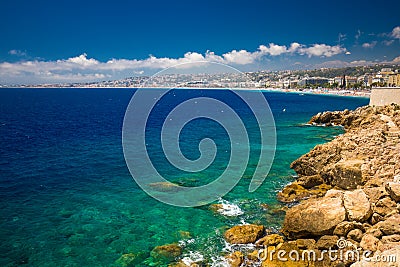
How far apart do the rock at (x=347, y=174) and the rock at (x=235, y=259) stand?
10.0 m

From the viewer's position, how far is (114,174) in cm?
2803

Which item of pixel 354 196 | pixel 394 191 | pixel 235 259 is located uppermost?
pixel 394 191

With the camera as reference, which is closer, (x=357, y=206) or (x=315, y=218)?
(x=357, y=206)

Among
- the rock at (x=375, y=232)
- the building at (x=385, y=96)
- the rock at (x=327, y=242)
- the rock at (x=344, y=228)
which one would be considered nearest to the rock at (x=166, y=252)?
the rock at (x=327, y=242)

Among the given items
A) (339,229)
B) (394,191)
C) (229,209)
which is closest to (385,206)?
(394,191)

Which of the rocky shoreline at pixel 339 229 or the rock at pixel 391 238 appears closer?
the rock at pixel 391 238

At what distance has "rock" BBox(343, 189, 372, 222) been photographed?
46.6 feet

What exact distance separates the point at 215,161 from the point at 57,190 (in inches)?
627

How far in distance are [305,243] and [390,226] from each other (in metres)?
3.63

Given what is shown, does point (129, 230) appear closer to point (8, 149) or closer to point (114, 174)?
point (114, 174)

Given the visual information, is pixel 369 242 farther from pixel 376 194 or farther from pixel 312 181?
pixel 312 181

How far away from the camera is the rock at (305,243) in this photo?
14.0 m

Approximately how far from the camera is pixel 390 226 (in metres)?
12.7

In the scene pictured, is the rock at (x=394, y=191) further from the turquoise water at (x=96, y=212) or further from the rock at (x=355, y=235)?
the turquoise water at (x=96, y=212)
